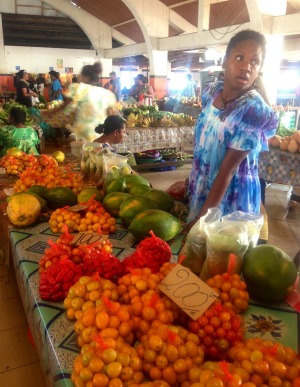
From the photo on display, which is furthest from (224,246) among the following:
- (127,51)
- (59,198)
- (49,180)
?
(127,51)

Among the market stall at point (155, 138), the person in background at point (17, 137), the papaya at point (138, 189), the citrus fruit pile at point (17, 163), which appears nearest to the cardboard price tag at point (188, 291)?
the papaya at point (138, 189)

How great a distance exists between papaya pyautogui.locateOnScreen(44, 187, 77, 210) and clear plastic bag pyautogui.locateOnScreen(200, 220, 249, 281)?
3.24 feet

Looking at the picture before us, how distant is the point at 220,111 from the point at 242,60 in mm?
251

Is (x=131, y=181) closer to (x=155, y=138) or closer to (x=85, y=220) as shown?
(x=85, y=220)

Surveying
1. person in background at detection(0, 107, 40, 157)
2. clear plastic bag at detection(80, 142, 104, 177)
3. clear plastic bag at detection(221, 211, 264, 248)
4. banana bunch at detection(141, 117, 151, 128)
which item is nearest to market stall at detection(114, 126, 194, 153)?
banana bunch at detection(141, 117, 151, 128)

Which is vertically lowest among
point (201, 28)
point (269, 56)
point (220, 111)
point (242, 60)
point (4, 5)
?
point (220, 111)

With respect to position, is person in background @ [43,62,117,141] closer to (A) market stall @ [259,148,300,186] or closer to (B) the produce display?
(B) the produce display

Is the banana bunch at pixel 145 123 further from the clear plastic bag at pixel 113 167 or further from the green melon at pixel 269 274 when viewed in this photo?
the green melon at pixel 269 274

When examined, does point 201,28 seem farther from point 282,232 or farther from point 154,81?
point 282,232

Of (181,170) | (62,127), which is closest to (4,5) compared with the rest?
(62,127)

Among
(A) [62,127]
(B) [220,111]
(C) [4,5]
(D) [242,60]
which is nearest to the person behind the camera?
(D) [242,60]

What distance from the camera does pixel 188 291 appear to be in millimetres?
963

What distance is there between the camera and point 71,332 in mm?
1013

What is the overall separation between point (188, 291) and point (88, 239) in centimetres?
51
